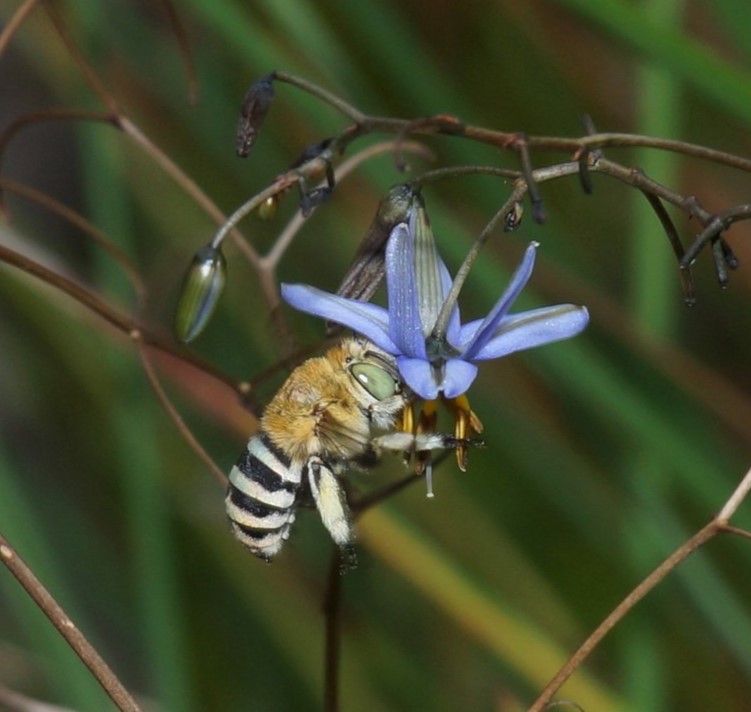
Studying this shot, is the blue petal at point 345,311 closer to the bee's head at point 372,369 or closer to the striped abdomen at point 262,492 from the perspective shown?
the bee's head at point 372,369

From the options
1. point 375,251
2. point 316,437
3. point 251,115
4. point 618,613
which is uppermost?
point 251,115

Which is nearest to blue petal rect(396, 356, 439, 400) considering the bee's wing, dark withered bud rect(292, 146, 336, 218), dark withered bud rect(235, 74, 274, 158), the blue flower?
the blue flower

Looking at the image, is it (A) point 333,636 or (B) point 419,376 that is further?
(A) point 333,636

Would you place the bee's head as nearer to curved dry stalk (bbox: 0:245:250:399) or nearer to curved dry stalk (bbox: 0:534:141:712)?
curved dry stalk (bbox: 0:245:250:399)

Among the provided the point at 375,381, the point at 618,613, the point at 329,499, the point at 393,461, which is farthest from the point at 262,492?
the point at 393,461

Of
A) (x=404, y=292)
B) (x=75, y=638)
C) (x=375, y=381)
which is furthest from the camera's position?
(x=375, y=381)

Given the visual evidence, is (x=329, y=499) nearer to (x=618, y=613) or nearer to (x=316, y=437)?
(x=316, y=437)

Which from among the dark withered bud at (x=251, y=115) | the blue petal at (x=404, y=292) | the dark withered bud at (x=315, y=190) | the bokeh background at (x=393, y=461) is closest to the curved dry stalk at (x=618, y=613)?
the blue petal at (x=404, y=292)
